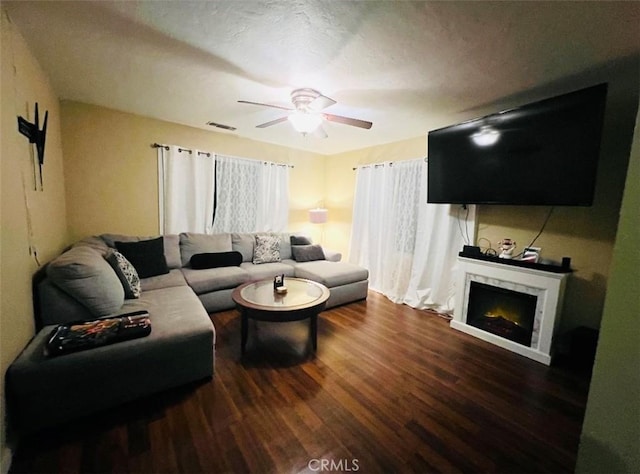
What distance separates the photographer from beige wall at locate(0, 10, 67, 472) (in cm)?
127

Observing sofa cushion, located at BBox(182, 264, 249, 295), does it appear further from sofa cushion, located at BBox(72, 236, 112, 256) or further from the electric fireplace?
the electric fireplace

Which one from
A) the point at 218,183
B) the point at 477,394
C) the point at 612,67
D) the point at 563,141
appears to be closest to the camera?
the point at 612,67

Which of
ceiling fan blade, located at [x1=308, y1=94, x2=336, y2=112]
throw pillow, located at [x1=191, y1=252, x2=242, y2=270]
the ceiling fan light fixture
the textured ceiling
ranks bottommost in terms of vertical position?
throw pillow, located at [x1=191, y1=252, x2=242, y2=270]

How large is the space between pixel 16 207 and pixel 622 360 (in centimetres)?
300

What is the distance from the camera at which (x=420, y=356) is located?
7.51 ft

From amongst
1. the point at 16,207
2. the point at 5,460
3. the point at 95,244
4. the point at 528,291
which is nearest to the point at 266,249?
the point at 95,244

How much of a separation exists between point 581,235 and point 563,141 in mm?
922

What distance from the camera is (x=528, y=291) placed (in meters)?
2.41

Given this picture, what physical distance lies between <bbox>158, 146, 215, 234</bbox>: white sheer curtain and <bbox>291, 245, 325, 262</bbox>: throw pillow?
1.34 metres

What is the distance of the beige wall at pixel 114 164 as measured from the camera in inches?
111

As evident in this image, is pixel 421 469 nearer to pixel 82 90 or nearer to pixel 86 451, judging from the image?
pixel 86 451

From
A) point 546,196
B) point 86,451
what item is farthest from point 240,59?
point 546,196

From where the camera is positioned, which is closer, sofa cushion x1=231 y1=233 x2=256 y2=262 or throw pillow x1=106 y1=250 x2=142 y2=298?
throw pillow x1=106 y1=250 x2=142 y2=298

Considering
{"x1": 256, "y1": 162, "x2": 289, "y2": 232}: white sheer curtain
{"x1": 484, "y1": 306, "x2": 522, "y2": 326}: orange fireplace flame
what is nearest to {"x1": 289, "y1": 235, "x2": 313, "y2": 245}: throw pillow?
{"x1": 256, "y1": 162, "x2": 289, "y2": 232}: white sheer curtain
